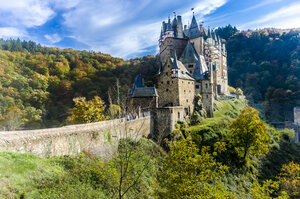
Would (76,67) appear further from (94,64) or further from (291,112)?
(291,112)

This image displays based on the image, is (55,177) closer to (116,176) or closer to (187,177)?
(116,176)

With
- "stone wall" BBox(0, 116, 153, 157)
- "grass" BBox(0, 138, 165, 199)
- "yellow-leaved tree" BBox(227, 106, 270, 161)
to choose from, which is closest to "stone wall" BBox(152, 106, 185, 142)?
"stone wall" BBox(0, 116, 153, 157)

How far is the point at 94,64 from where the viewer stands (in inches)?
2448

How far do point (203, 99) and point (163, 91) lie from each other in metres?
8.53

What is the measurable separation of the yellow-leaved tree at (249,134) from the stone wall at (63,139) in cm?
1456

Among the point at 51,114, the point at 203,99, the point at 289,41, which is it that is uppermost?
the point at 289,41

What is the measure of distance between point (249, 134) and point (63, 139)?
1905 cm

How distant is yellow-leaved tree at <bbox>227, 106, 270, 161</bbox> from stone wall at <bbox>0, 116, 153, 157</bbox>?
14.6m

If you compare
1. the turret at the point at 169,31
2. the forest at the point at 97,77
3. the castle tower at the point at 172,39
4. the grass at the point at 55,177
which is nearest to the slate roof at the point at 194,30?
the castle tower at the point at 172,39

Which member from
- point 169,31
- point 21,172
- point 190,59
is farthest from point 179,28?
point 21,172

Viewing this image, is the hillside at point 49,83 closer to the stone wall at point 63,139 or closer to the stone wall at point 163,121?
the stone wall at point 163,121

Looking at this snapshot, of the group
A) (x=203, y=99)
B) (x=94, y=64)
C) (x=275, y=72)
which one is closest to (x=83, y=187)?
(x=203, y=99)

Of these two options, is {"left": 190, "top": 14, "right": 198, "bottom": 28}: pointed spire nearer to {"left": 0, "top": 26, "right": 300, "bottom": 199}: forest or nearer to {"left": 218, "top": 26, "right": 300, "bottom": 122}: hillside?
{"left": 0, "top": 26, "right": 300, "bottom": 199}: forest

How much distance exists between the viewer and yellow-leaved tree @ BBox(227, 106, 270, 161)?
18.7 metres
